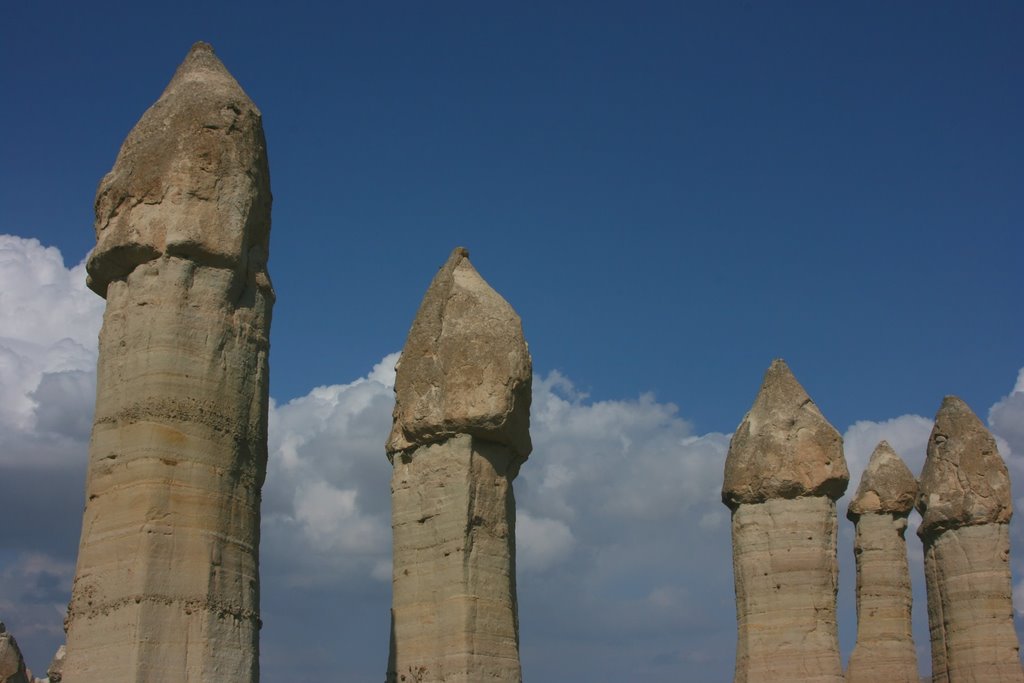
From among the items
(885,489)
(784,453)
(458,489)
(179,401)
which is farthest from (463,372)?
(885,489)

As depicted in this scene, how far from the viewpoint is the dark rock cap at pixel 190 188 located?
36.4ft

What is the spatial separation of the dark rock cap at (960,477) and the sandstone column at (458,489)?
11.1m

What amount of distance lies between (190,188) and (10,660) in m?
9.54

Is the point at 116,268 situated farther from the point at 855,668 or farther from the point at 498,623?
the point at 855,668

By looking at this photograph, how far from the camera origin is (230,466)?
10.8 meters

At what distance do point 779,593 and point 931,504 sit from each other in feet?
17.5

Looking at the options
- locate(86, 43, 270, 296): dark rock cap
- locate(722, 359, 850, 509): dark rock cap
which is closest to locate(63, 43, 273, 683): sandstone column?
locate(86, 43, 270, 296): dark rock cap

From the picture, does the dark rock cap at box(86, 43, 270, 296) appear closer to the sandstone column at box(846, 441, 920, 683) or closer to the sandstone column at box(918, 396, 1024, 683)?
the sandstone column at box(918, 396, 1024, 683)

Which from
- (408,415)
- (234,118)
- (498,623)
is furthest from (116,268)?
(498,623)

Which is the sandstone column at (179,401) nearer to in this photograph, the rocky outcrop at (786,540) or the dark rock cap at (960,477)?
the rocky outcrop at (786,540)

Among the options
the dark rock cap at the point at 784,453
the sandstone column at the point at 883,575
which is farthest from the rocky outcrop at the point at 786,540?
the sandstone column at the point at 883,575

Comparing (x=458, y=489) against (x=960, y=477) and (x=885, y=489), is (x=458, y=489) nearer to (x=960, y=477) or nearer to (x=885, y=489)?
(x=960, y=477)

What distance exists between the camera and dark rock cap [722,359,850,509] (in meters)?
20.2

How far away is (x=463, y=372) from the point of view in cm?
1541
